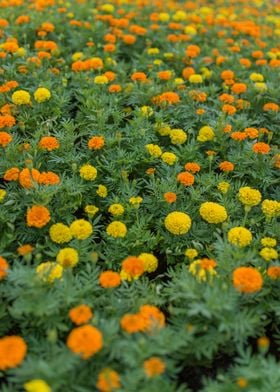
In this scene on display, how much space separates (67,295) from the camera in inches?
95.2

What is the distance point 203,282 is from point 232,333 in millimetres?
269

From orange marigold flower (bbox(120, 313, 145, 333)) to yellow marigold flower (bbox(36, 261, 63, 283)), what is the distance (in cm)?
42

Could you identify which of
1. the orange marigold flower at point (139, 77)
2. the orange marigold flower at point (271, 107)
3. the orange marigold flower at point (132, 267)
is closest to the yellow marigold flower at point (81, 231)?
the orange marigold flower at point (132, 267)

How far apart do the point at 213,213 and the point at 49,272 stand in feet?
3.55

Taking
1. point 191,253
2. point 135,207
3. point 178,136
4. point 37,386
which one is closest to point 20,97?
point 178,136

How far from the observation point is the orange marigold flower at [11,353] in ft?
6.73

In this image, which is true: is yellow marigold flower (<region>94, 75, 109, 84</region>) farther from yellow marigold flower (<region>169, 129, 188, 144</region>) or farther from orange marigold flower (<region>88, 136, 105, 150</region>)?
orange marigold flower (<region>88, 136, 105, 150</region>)

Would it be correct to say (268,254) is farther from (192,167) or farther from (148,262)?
(192,167)

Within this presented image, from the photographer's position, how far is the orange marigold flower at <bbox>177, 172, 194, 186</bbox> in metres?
3.24

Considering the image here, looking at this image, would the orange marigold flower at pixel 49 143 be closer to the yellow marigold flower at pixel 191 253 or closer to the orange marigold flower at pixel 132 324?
the yellow marigold flower at pixel 191 253

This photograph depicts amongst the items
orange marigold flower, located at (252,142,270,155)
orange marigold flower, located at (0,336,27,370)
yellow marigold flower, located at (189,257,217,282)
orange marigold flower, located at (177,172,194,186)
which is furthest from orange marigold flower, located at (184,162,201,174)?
orange marigold flower, located at (0,336,27,370)

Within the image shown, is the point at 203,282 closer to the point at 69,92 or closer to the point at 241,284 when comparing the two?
the point at 241,284

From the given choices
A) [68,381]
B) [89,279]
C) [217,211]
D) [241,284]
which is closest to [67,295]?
[89,279]

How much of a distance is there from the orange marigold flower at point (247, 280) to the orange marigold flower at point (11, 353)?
3.27ft
